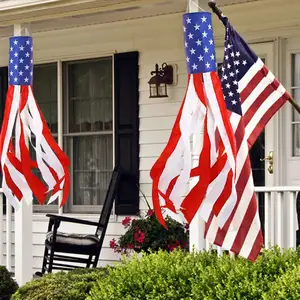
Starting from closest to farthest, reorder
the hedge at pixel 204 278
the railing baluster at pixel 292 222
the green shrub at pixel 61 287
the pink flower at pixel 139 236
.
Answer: the hedge at pixel 204 278 → the green shrub at pixel 61 287 → the railing baluster at pixel 292 222 → the pink flower at pixel 139 236

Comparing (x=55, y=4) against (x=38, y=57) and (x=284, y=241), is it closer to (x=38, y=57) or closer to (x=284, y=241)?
(x=38, y=57)

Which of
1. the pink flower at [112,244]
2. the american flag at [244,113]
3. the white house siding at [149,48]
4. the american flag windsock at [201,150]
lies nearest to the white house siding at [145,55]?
the white house siding at [149,48]

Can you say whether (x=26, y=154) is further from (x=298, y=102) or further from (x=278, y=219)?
(x=298, y=102)

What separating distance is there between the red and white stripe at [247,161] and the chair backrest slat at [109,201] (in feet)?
9.14

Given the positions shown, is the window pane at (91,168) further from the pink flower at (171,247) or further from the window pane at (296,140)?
the window pane at (296,140)

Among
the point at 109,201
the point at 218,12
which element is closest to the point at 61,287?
the point at 109,201

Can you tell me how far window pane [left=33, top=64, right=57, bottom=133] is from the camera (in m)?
9.13

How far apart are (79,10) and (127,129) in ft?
5.84

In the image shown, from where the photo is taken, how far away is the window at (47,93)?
9.12 metres

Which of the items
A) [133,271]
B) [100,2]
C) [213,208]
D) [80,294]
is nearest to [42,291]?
[80,294]

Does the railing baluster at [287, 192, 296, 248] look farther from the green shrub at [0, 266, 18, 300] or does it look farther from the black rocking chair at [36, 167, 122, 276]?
the green shrub at [0, 266, 18, 300]

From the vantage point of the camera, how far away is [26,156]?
22.2 feet

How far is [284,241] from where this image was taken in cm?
680

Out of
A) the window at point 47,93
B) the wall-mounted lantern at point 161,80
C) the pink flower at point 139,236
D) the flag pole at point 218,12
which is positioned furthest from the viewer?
the window at point 47,93
